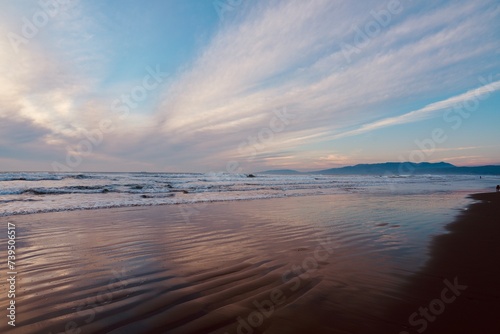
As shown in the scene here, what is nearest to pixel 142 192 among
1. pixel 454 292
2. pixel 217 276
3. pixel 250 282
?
pixel 217 276

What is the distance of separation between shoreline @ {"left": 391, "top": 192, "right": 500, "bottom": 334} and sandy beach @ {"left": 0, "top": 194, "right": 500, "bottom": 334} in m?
0.02

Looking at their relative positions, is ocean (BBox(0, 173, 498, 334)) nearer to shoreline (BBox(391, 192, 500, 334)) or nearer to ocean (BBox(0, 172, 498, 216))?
shoreline (BBox(391, 192, 500, 334))

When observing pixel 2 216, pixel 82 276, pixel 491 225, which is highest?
pixel 2 216

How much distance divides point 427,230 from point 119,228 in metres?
9.68

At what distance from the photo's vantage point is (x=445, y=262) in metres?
5.21

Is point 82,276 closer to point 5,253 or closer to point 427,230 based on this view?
point 5,253

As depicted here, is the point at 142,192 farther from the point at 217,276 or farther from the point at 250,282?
the point at 250,282

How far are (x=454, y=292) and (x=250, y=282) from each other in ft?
9.60

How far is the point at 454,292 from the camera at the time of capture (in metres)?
3.90

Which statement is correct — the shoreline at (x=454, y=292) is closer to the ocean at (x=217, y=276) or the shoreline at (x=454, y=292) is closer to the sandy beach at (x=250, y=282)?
→ the sandy beach at (x=250, y=282)

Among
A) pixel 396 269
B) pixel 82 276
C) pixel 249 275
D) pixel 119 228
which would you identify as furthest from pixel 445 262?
pixel 119 228

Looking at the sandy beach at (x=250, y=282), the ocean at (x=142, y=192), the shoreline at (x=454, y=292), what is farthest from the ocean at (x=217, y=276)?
the ocean at (x=142, y=192)

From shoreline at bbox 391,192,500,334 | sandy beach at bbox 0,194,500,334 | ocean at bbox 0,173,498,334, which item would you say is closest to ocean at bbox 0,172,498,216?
ocean at bbox 0,173,498,334

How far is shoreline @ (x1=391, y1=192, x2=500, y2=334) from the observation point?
10.0 ft
